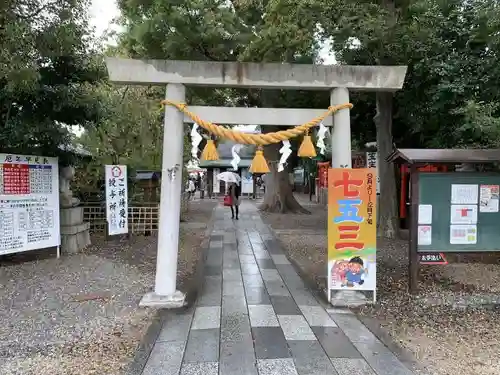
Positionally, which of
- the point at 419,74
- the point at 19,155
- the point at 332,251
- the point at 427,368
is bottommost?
the point at 427,368

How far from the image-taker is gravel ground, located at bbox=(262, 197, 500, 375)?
4.72 m

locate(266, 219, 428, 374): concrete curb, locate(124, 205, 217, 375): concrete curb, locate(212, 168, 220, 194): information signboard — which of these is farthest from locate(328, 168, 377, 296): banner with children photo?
locate(212, 168, 220, 194): information signboard

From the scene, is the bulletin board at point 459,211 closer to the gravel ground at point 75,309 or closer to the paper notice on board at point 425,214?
the paper notice on board at point 425,214

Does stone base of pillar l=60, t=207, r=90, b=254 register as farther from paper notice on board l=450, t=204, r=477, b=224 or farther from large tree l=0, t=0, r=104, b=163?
paper notice on board l=450, t=204, r=477, b=224

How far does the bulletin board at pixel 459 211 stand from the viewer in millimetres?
7219

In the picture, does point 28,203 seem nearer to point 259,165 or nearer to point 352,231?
point 259,165

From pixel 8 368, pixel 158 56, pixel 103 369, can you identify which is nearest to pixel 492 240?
pixel 103 369

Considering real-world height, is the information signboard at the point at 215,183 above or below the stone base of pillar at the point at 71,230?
above

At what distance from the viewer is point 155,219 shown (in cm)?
1317

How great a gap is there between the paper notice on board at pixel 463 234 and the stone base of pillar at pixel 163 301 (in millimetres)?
4632

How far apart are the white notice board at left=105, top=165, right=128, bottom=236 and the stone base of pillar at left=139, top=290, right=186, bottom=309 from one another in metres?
5.01

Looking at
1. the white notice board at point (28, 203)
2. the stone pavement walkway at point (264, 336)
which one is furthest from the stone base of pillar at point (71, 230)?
the stone pavement walkway at point (264, 336)

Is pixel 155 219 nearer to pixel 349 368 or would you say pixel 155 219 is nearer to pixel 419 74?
pixel 419 74

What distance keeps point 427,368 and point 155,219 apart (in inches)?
394
